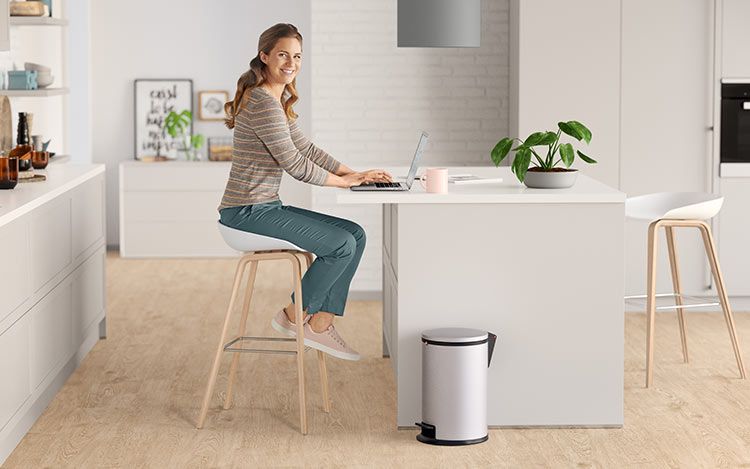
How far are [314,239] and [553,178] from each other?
932mm

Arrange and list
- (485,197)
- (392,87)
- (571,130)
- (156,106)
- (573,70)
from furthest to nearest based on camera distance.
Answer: (156,106) < (392,87) < (573,70) < (571,130) < (485,197)

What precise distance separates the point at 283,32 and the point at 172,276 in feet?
14.0

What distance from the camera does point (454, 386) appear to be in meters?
4.16

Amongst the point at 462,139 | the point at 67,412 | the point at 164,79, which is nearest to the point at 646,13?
the point at 462,139

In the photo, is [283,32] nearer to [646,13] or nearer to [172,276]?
[646,13]

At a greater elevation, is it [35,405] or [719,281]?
[719,281]

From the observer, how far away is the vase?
14.7 feet

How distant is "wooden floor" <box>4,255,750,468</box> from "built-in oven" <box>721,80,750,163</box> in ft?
3.18

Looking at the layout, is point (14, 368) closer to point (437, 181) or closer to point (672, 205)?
point (437, 181)

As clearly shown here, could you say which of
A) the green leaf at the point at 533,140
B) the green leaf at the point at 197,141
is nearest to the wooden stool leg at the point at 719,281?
the green leaf at the point at 533,140

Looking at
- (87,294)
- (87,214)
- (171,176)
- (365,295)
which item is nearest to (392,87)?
(365,295)

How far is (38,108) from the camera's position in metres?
7.75

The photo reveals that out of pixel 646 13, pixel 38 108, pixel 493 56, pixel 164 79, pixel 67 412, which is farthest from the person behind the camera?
pixel 164 79

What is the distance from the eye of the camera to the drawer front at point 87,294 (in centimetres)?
532
